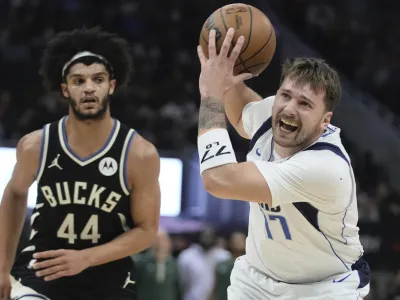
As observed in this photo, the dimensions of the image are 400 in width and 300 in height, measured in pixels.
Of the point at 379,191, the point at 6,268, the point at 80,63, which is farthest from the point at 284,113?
the point at 379,191

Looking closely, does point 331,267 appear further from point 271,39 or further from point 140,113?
point 140,113

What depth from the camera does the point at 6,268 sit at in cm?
469

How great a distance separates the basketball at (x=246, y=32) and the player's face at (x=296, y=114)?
340 mm

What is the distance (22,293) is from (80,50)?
1.52 metres

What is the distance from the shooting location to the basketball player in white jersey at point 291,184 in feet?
12.3

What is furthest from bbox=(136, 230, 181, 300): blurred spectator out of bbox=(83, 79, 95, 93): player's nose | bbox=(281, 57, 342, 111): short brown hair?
bbox=(281, 57, 342, 111): short brown hair

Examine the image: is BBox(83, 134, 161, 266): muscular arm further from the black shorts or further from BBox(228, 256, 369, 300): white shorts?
BBox(228, 256, 369, 300): white shorts

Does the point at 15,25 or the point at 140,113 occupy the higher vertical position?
the point at 15,25

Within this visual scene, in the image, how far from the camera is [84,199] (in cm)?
459

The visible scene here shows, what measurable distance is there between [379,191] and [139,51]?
5.20 meters

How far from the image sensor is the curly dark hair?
5.07 metres

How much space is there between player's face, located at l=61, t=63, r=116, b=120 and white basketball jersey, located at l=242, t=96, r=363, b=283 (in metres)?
0.99

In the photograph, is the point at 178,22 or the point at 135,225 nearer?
the point at 135,225

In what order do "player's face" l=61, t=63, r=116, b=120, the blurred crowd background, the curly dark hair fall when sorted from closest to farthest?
"player's face" l=61, t=63, r=116, b=120, the curly dark hair, the blurred crowd background
